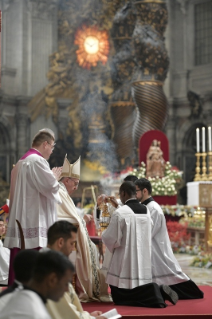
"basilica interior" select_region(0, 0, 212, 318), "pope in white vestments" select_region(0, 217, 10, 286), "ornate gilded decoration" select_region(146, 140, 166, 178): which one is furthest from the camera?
"basilica interior" select_region(0, 0, 212, 318)

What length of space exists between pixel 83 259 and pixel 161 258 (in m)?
0.87

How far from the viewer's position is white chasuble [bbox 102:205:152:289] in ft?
19.1

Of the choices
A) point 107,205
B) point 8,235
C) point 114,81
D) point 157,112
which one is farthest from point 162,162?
point 8,235

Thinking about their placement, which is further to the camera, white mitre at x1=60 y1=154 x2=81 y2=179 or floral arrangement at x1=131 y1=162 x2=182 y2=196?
floral arrangement at x1=131 y1=162 x2=182 y2=196

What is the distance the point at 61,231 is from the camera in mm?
3615

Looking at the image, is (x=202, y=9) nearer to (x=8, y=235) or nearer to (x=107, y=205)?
(x=107, y=205)

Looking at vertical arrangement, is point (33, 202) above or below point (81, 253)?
above

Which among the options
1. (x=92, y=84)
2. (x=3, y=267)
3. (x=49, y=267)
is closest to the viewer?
(x=49, y=267)

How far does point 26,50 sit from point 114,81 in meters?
3.69

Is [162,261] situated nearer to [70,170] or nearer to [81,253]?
[81,253]

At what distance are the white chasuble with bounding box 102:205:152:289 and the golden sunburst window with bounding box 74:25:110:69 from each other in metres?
17.3

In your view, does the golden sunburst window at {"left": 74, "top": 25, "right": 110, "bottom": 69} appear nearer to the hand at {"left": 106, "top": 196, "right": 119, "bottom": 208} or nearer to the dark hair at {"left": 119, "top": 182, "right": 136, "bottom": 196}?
the hand at {"left": 106, "top": 196, "right": 119, "bottom": 208}

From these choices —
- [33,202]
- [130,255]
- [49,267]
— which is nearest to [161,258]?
[130,255]

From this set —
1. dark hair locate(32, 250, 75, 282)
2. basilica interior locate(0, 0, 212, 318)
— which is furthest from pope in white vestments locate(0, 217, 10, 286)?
basilica interior locate(0, 0, 212, 318)
